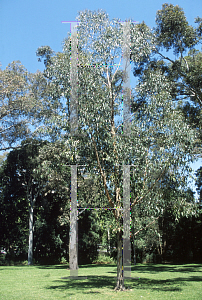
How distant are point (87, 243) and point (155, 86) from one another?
15578mm

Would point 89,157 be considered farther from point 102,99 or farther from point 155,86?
point 155,86

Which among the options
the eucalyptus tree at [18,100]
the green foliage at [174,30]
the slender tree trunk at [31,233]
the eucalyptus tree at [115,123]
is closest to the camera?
the eucalyptus tree at [115,123]

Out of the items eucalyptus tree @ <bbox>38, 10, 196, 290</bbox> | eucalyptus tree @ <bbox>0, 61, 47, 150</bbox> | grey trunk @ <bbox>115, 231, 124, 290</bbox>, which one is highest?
eucalyptus tree @ <bbox>0, 61, 47, 150</bbox>

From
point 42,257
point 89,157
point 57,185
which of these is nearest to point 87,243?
point 42,257

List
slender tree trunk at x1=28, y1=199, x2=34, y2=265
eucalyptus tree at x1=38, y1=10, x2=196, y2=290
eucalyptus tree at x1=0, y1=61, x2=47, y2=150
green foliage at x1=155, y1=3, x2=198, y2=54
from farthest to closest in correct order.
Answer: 1. slender tree trunk at x1=28, y1=199, x2=34, y2=265
2. eucalyptus tree at x1=0, y1=61, x2=47, y2=150
3. green foliage at x1=155, y1=3, x2=198, y2=54
4. eucalyptus tree at x1=38, y1=10, x2=196, y2=290

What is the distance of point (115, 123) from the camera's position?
9906mm

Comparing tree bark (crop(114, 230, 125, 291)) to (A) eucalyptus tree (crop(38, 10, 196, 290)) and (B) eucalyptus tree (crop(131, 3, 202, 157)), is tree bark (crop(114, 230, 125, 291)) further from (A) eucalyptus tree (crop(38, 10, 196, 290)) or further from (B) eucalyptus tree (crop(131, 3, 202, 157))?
(B) eucalyptus tree (crop(131, 3, 202, 157))

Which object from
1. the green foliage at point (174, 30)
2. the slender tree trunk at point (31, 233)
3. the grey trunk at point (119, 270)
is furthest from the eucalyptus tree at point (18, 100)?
the grey trunk at point (119, 270)

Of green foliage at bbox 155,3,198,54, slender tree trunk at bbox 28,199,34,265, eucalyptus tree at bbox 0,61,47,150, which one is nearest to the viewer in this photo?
green foliage at bbox 155,3,198,54

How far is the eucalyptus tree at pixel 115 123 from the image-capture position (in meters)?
8.83

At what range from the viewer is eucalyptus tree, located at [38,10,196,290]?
348 inches

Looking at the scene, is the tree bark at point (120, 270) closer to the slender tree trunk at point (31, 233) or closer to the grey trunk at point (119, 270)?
the grey trunk at point (119, 270)

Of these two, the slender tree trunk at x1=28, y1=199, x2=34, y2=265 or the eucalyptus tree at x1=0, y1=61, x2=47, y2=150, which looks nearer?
the eucalyptus tree at x1=0, y1=61, x2=47, y2=150

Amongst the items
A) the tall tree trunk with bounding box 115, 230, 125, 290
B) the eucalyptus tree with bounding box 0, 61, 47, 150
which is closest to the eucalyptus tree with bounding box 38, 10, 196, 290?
the tall tree trunk with bounding box 115, 230, 125, 290
